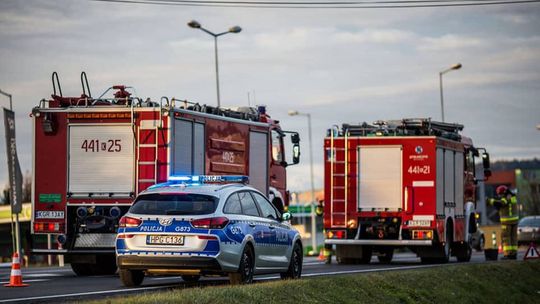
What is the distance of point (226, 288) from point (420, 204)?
14033 mm

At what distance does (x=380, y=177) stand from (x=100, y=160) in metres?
8.50

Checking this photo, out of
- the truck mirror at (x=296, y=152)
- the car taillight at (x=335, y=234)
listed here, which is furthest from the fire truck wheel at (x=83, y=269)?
the truck mirror at (x=296, y=152)

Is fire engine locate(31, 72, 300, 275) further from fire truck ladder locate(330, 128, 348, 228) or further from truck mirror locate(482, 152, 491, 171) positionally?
truck mirror locate(482, 152, 491, 171)

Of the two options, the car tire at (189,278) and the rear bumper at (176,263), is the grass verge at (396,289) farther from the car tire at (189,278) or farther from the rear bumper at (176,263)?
the car tire at (189,278)

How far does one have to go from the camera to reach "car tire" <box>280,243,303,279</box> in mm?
19141

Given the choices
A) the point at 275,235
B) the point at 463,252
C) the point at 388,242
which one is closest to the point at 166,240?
the point at 275,235

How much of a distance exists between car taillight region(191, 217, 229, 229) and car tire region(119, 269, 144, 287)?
151 cm

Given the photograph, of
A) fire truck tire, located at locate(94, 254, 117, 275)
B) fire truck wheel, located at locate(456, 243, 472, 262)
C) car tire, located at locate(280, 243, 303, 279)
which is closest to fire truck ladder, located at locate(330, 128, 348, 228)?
fire truck wheel, located at locate(456, 243, 472, 262)

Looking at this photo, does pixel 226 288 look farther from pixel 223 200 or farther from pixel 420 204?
pixel 420 204

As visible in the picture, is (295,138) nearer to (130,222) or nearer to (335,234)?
(335,234)

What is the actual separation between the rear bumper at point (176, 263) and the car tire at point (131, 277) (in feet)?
2.37

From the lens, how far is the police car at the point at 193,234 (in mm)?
16422

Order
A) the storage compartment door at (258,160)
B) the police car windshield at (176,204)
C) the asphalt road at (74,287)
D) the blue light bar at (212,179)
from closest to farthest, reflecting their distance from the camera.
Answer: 1. the asphalt road at (74,287)
2. the police car windshield at (176,204)
3. the blue light bar at (212,179)
4. the storage compartment door at (258,160)

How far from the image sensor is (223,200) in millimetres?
17016
